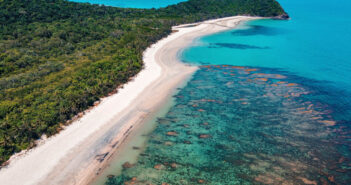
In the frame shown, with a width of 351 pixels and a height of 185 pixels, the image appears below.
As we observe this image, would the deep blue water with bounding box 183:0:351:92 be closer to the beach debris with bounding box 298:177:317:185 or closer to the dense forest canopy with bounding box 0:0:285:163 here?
the dense forest canopy with bounding box 0:0:285:163

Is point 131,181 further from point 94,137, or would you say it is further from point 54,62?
point 54,62

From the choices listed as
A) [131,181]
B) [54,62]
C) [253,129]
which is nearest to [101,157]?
[131,181]

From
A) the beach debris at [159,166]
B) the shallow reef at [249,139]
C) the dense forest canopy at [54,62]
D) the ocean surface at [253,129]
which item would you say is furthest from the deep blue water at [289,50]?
the beach debris at [159,166]

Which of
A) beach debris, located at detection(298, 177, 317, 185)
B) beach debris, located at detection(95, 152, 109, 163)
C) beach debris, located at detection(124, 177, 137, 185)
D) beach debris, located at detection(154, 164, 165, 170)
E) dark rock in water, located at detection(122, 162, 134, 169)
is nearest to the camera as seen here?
beach debris, located at detection(298, 177, 317, 185)

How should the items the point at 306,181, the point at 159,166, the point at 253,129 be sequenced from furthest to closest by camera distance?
the point at 253,129, the point at 159,166, the point at 306,181

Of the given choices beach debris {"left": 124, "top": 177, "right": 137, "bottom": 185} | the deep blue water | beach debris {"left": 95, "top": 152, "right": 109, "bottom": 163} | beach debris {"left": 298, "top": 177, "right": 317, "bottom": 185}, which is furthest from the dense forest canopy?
beach debris {"left": 298, "top": 177, "right": 317, "bottom": 185}

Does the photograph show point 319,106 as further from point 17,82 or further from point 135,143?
point 17,82

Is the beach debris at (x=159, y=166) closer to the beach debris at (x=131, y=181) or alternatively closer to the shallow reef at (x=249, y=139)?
the shallow reef at (x=249, y=139)
